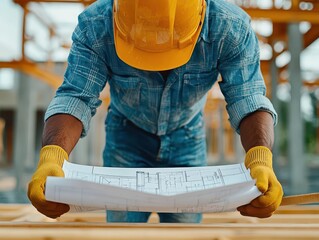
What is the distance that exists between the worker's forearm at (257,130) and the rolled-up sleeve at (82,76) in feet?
1.82

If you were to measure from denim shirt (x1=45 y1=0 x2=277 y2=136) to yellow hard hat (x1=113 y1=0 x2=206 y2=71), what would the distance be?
9 cm

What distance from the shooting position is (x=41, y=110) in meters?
16.3

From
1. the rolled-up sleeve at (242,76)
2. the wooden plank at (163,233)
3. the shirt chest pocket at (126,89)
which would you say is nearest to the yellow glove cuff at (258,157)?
the rolled-up sleeve at (242,76)

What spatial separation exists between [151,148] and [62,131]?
594 millimetres

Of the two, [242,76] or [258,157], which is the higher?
[242,76]

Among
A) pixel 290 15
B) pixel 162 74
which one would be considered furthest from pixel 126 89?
pixel 290 15

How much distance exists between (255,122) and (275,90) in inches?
182

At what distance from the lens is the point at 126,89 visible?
168 cm

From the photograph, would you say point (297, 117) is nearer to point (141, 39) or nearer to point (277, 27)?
point (277, 27)

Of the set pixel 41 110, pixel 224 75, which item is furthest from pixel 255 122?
Answer: pixel 41 110

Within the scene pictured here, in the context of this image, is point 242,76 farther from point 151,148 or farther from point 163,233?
point 163,233

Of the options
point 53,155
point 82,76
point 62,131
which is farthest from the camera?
point 82,76

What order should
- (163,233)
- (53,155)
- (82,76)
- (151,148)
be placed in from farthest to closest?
(151,148) → (82,76) → (53,155) → (163,233)

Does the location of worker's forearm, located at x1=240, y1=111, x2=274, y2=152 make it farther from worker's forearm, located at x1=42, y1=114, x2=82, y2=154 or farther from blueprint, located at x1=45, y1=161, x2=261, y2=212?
worker's forearm, located at x1=42, y1=114, x2=82, y2=154
